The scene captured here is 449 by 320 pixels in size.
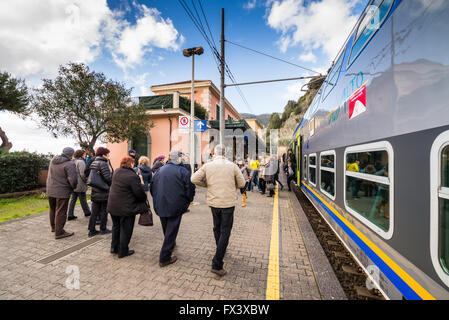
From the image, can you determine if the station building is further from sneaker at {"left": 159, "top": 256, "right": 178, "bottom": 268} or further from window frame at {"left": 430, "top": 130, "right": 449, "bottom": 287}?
window frame at {"left": 430, "top": 130, "right": 449, "bottom": 287}

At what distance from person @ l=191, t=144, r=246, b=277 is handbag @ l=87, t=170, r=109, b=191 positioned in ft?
7.48

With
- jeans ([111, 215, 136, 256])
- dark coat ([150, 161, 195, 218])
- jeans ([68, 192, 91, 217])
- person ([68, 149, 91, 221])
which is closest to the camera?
dark coat ([150, 161, 195, 218])

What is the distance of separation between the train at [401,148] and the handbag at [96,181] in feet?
14.8

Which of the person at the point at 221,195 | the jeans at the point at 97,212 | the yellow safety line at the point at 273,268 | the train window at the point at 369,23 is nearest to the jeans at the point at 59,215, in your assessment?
the jeans at the point at 97,212

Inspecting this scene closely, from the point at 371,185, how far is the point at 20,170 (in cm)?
1127

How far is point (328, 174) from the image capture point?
4.12m

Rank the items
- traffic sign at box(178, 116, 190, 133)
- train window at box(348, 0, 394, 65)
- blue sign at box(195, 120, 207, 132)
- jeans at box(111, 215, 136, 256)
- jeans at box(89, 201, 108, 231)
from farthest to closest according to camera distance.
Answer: blue sign at box(195, 120, 207, 132) → traffic sign at box(178, 116, 190, 133) → jeans at box(89, 201, 108, 231) → jeans at box(111, 215, 136, 256) → train window at box(348, 0, 394, 65)

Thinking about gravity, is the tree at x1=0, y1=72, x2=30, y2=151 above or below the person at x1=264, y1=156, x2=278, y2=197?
above

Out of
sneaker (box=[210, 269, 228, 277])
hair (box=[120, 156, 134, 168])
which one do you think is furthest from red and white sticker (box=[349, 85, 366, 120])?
hair (box=[120, 156, 134, 168])

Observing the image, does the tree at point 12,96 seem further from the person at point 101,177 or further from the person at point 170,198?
the person at point 170,198

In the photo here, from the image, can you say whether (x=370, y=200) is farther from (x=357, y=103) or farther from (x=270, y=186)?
(x=270, y=186)

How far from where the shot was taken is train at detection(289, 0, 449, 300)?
4.37 ft

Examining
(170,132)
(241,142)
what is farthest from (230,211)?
(241,142)

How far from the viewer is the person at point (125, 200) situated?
3.06 metres
